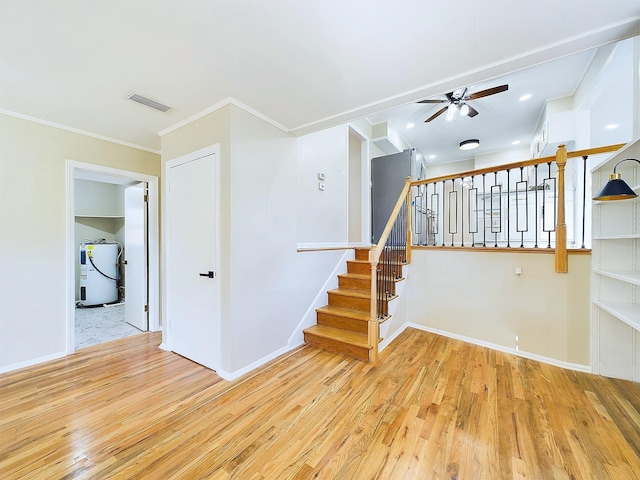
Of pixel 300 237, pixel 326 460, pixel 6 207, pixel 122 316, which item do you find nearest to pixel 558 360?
pixel 326 460

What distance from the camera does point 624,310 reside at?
6.82 ft

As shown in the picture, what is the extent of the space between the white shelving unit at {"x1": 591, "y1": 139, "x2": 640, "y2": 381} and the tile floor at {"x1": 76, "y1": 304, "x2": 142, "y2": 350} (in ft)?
17.3

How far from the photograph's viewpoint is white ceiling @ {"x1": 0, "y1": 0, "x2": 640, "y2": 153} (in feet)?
4.73

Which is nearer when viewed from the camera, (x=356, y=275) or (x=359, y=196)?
(x=356, y=275)

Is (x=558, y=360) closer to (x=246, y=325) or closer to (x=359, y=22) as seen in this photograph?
(x=246, y=325)

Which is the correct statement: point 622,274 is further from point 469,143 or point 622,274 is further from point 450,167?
point 450,167

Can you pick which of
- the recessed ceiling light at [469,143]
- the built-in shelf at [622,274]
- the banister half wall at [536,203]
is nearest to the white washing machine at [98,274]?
the banister half wall at [536,203]

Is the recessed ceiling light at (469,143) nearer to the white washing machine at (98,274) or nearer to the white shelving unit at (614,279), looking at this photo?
the white shelving unit at (614,279)

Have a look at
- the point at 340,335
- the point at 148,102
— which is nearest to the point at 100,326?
the point at 148,102

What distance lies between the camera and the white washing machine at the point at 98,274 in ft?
16.5

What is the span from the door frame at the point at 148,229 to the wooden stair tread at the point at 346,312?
91.1 inches

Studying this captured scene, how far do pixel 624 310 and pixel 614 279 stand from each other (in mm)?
380

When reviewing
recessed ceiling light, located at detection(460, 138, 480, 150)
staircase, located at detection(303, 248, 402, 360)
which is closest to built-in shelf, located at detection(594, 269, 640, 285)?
staircase, located at detection(303, 248, 402, 360)

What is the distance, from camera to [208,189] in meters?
2.58
